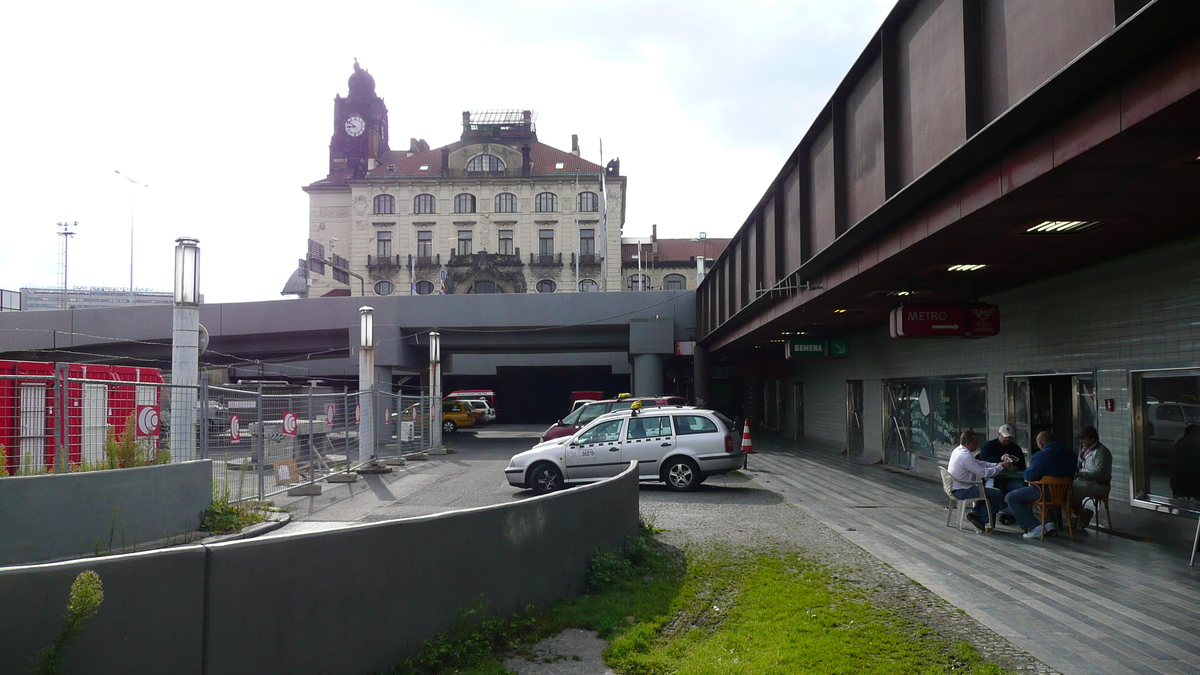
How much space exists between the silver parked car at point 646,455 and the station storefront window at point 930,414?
4400mm

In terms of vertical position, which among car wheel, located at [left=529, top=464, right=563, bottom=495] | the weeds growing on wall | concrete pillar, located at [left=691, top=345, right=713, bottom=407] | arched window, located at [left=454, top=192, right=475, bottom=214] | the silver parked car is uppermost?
arched window, located at [left=454, top=192, right=475, bottom=214]

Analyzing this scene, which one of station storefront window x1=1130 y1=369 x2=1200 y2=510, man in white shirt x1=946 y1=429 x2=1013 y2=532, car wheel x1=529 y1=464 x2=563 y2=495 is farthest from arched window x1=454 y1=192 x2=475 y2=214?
station storefront window x1=1130 y1=369 x2=1200 y2=510

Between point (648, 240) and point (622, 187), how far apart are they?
532 centimetres

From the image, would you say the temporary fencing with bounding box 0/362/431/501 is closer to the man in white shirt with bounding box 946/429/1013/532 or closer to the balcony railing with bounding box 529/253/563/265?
the man in white shirt with bounding box 946/429/1013/532

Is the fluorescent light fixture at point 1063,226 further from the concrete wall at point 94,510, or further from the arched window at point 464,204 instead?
the arched window at point 464,204

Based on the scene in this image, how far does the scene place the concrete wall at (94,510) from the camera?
8.79m

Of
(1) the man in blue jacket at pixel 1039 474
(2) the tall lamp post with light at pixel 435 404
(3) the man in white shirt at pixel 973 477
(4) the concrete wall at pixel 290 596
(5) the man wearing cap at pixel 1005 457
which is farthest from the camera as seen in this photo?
(2) the tall lamp post with light at pixel 435 404

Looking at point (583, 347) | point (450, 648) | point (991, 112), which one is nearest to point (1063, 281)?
point (991, 112)

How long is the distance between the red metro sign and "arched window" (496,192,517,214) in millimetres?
59948

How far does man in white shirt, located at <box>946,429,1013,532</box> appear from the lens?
10938 mm

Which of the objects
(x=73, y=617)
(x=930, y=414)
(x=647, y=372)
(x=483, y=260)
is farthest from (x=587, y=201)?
(x=73, y=617)

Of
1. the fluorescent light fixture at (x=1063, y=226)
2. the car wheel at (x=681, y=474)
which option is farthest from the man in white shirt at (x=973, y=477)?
the car wheel at (x=681, y=474)

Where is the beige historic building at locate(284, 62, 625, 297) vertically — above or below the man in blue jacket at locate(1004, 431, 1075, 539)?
above

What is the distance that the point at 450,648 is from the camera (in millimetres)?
5453
